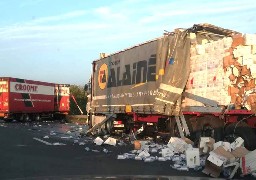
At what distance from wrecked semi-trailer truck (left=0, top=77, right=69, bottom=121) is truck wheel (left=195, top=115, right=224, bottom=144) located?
22.3 meters

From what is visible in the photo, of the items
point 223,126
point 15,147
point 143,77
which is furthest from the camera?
point 143,77

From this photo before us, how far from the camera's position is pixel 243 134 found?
35.8 feet

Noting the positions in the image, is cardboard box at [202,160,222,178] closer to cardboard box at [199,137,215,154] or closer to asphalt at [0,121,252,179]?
asphalt at [0,121,252,179]

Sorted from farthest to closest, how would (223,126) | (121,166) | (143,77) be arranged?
(143,77), (223,126), (121,166)

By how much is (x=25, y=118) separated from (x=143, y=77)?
21511 millimetres

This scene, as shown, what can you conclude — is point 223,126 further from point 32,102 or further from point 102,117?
point 32,102

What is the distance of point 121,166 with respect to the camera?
958 cm

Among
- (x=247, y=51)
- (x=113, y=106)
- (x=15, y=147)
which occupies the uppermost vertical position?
(x=247, y=51)

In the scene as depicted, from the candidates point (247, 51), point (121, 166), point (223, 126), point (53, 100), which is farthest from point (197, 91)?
point (53, 100)

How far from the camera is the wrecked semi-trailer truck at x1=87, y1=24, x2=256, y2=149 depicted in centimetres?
1111

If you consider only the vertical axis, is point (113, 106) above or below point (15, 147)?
above

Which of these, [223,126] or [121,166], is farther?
[223,126]

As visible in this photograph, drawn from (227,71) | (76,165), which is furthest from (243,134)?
(76,165)

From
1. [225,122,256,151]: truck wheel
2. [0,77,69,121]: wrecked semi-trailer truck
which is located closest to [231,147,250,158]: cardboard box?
[225,122,256,151]: truck wheel
